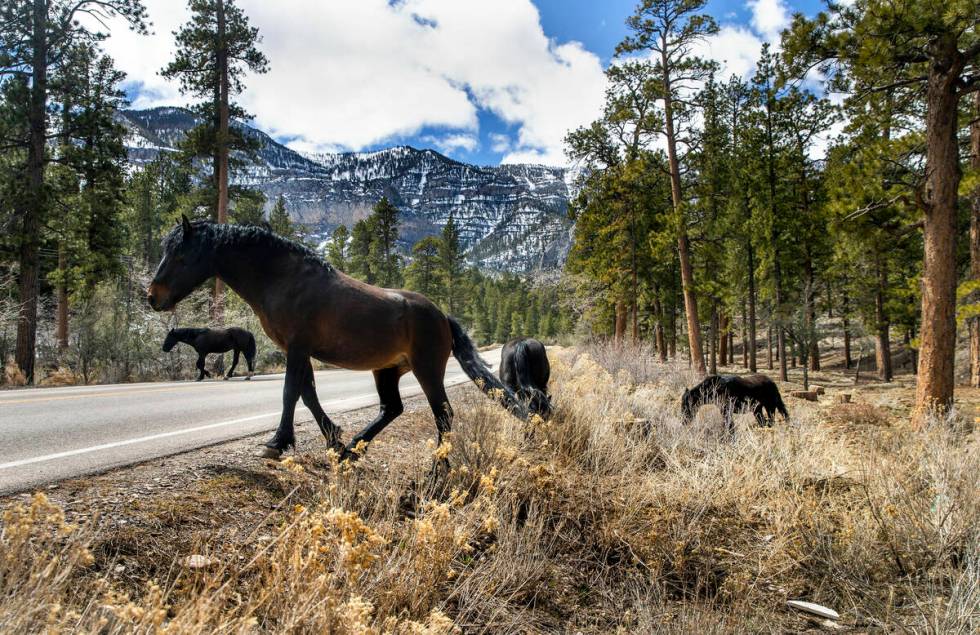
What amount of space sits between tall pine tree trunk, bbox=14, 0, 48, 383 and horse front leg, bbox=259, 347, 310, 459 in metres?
13.8

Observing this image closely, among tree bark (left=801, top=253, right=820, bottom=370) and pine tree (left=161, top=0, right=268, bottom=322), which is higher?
pine tree (left=161, top=0, right=268, bottom=322)

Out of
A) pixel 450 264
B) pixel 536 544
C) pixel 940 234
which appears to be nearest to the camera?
pixel 536 544

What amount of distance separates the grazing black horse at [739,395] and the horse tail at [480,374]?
441 centimetres

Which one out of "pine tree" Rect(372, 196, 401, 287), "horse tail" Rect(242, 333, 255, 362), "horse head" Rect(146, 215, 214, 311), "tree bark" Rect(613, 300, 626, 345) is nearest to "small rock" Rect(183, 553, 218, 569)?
"horse head" Rect(146, 215, 214, 311)

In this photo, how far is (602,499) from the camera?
3758 millimetres

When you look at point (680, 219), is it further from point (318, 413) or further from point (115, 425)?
point (115, 425)

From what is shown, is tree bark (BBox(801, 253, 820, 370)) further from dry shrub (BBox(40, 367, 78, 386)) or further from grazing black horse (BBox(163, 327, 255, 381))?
dry shrub (BBox(40, 367, 78, 386))

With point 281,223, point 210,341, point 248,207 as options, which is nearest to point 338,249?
point 281,223

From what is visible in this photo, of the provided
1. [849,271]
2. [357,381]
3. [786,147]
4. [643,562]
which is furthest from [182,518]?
[849,271]

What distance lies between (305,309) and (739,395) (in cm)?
709

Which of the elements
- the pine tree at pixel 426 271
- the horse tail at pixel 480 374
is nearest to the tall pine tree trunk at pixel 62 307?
the horse tail at pixel 480 374

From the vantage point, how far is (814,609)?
9.96 ft

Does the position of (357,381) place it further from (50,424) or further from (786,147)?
(786,147)

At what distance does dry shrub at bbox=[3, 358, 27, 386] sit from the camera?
463 inches
